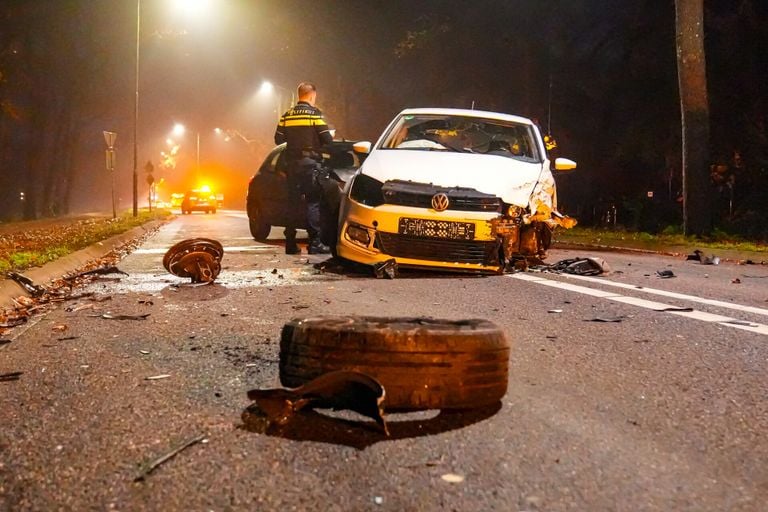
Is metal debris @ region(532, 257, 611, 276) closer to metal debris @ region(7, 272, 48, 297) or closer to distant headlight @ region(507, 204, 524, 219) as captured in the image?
distant headlight @ region(507, 204, 524, 219)

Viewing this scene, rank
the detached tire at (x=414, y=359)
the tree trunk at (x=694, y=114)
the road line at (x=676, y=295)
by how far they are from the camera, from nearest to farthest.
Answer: the detached tire at (x=414, y=359) → the road line at (x=676, y=295) → the tree trunk at (x=694, y=114)

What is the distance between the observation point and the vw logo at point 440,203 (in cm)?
770

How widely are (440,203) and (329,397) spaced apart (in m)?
4.72

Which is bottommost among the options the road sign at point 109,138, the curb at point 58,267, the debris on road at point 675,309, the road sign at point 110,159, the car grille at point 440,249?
the debris on road at point 675,309

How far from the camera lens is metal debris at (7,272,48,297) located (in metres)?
7.55

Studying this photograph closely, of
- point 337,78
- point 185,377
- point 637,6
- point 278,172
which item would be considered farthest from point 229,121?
point 185,377

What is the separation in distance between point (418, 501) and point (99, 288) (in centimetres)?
615

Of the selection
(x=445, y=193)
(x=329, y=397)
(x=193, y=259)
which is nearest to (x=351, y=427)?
(x=329, y=397)

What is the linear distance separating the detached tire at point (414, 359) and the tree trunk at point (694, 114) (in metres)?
15.1

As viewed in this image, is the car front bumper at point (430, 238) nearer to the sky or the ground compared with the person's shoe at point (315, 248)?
nearer to the sky

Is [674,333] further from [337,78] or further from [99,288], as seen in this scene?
[337,78]

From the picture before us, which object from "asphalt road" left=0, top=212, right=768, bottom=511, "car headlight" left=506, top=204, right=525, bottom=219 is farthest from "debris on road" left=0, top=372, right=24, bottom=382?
"car headlight" left=506, top=204, right=525, bottom=219

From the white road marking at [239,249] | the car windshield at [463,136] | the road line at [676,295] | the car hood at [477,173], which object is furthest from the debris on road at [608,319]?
the white road marking at [239,249]

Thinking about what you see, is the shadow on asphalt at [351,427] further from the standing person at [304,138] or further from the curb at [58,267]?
the standing person at [304,138]
